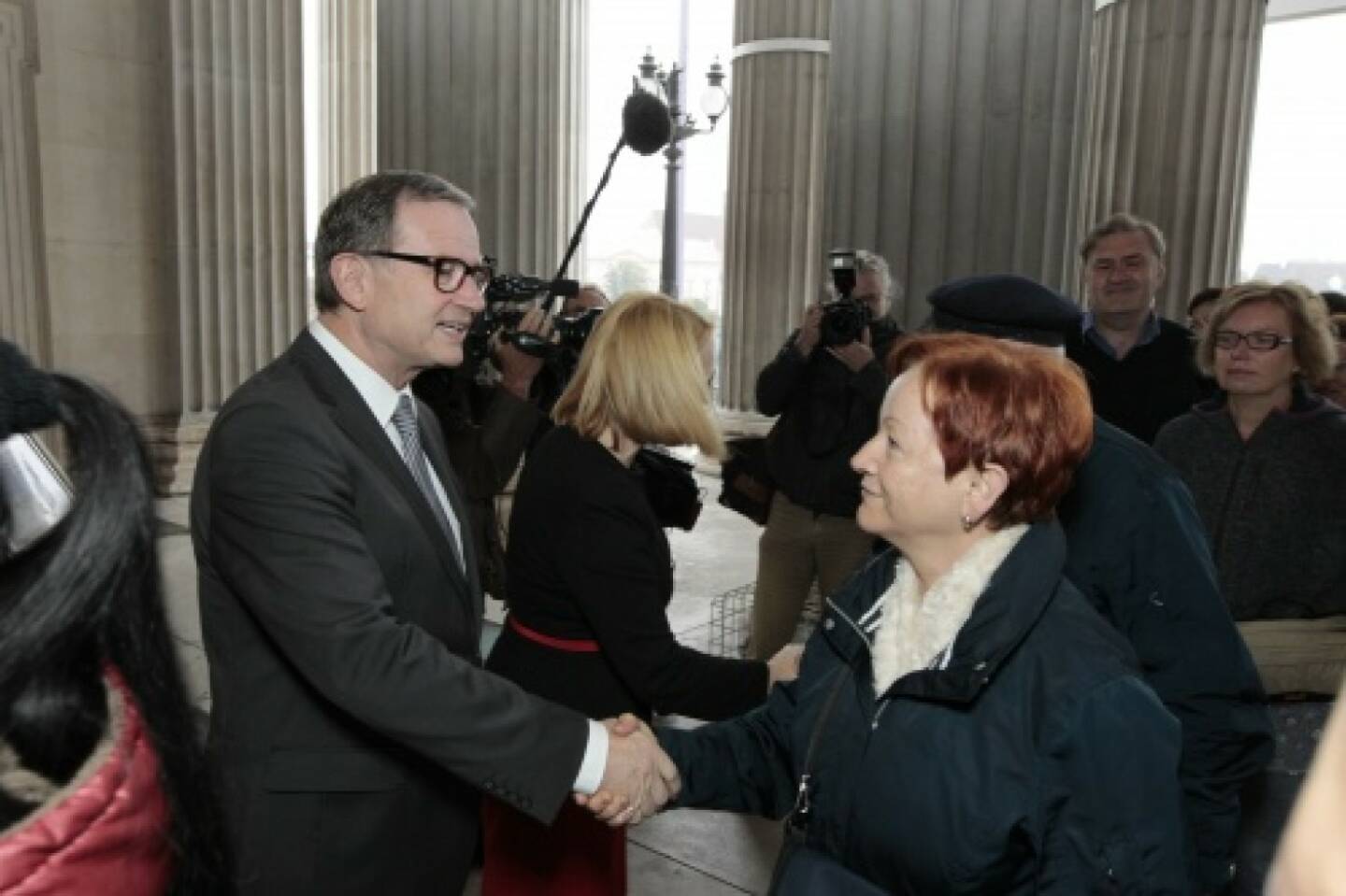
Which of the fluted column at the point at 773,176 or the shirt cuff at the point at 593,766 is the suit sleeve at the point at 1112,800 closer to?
the shirt cuff at the point at 593,766

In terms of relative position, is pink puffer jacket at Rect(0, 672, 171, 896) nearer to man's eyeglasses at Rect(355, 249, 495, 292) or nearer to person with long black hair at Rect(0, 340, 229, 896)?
person with long black hair at Rect(0, 340, 229, 896)

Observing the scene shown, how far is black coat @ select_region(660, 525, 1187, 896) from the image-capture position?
1.49 metres

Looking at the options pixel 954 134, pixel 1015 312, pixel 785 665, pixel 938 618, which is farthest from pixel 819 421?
pixel 938 618

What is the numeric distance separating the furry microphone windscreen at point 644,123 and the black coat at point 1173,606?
3578 millimetres

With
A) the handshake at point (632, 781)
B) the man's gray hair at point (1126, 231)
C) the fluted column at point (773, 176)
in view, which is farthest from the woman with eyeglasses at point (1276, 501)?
the fluted column at point (773, 176)

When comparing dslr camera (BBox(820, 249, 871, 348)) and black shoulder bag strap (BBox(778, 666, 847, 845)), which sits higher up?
dslr camera (BBox(820, 249, 871, 348))

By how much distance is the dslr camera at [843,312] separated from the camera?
445cm

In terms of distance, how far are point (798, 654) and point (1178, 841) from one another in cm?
100

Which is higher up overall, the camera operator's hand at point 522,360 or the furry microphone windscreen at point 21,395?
the furry microphone windscreen at point 21,395

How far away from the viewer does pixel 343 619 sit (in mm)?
1779

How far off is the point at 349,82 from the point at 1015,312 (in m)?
12.7

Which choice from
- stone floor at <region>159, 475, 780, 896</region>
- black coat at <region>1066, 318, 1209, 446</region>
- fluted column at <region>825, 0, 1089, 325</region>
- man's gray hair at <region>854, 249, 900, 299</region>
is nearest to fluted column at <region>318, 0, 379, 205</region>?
stone floor at <region>159, 475, 780, 896</region>

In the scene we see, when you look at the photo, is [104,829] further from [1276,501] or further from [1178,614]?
[1276,501]

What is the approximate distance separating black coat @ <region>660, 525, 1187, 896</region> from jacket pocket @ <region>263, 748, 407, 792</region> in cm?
83
